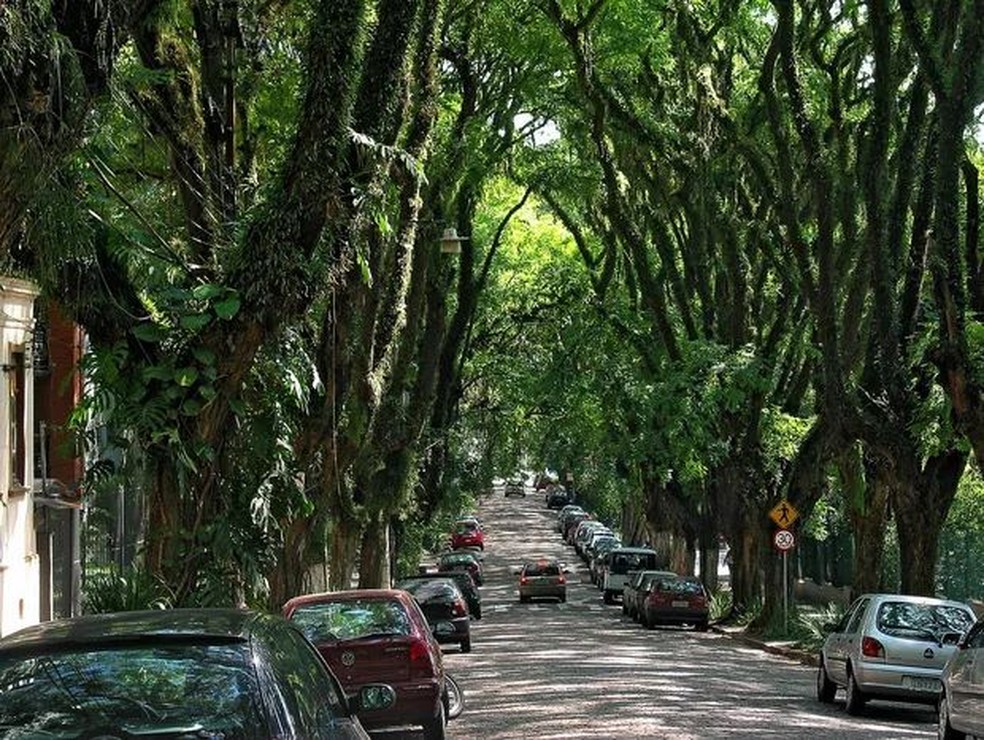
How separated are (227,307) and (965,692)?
728 centimetres

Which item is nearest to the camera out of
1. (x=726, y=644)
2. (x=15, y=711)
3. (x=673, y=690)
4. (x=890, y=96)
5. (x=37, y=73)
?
(x=15, y=711)

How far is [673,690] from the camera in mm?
21109

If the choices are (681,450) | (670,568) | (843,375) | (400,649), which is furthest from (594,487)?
(400,649)

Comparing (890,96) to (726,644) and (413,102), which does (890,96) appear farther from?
(726,644)

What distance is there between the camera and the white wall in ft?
72.0

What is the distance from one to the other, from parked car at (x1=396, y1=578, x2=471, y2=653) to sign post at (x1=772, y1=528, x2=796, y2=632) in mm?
7287

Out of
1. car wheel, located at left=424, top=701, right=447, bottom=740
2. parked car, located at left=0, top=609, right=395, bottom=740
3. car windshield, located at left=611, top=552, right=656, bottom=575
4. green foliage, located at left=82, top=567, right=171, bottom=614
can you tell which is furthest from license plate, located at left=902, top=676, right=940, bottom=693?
car windshield, located at left=611, top=552, right=656, bottom=575

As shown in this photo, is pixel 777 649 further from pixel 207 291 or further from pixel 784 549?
pixel 207 291

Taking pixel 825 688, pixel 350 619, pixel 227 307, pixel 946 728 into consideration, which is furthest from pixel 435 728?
pixel 825 688

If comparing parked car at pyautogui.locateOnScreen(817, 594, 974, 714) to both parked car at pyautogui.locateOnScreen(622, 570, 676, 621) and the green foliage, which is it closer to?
the green foliage

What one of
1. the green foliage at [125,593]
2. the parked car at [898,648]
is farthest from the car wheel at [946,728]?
the green foliage at [125,593]

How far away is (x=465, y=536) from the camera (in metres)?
78.8

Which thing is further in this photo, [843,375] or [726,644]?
[726,644]

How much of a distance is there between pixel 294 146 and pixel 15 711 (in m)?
9.05
